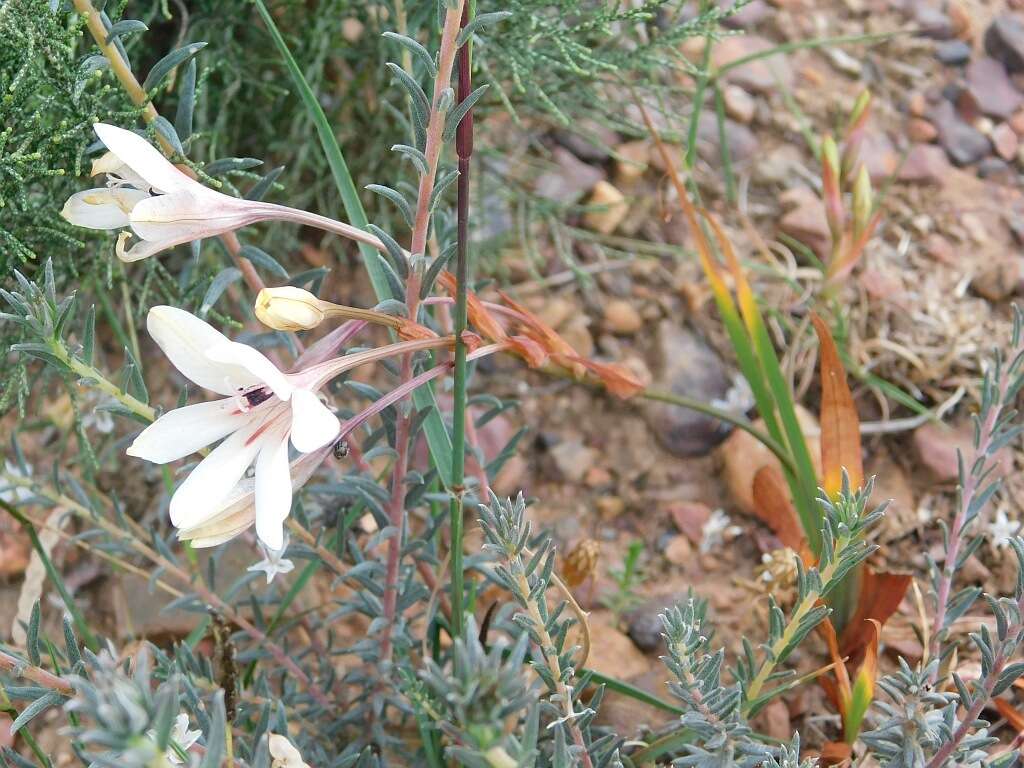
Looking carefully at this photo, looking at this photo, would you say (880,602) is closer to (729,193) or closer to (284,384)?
(284,384)

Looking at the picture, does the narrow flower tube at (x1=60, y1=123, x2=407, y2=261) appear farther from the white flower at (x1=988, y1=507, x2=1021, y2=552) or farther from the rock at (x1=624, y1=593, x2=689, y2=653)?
the white flower at (x1=988, y1=507, x2=1021, y2=552)

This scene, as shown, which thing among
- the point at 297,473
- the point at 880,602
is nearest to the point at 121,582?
the point at 297,473

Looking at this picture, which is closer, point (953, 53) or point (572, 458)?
point (572, 458)

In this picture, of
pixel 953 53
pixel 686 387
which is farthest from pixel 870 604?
pixel 953 53

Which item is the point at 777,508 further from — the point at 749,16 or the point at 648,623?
the point at 749,16

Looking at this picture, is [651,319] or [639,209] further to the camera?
[639,209]

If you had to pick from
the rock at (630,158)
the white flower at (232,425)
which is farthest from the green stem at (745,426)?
the rock at (630,158)

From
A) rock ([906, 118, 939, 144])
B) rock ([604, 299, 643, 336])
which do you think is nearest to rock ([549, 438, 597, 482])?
rock ([604, 299, 643, 336])
